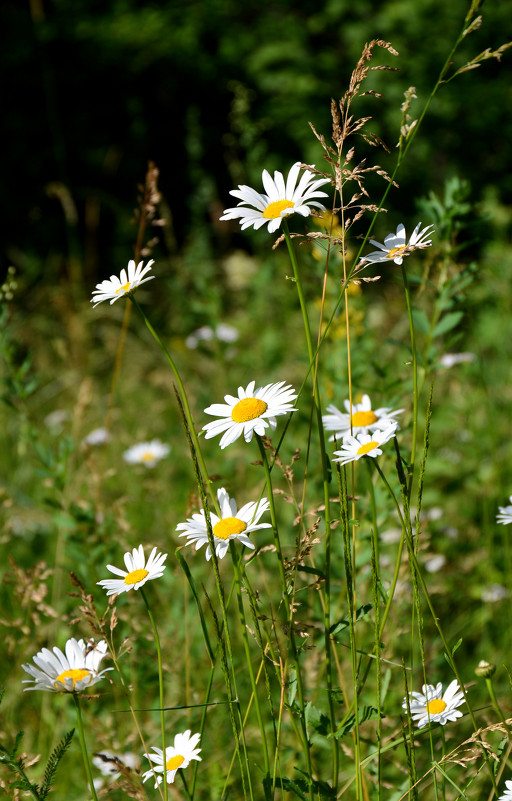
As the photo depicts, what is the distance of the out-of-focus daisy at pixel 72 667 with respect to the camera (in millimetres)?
920

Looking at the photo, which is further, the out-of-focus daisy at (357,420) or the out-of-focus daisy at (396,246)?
the out-of-focus daisy at (357,420)

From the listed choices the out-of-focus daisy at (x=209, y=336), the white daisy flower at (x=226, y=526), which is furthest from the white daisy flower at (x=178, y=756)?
the out-of-focus daisy at (x=209, y=336)

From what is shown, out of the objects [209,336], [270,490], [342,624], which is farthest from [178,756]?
[209,336]

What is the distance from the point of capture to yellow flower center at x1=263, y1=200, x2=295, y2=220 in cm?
97

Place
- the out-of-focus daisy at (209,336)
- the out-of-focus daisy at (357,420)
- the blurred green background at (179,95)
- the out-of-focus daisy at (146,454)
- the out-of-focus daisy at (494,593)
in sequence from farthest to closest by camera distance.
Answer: the blurred green background at (179,95), the out-of-focus daisy at (209,336), the out-of-focus daisy at (146,454), the out-of-focus daisy at (494,593), the out-of-focus daisy at (357,420)

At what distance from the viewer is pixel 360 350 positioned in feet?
6.66

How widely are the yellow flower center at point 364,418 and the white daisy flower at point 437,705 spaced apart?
16.5 inches

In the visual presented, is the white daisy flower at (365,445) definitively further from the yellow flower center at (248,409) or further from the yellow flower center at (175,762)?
the yellow flower center at (175,762)

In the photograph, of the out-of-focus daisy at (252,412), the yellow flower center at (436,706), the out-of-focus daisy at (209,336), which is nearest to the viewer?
the out-of-focus daisy at (252,412)

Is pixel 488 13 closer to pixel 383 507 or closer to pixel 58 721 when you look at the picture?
pixel 383 507

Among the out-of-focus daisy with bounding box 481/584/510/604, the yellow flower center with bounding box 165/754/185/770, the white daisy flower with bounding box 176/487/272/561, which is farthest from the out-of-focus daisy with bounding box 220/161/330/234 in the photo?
the out-of-focus daisy with bounding box 481/584/510/604

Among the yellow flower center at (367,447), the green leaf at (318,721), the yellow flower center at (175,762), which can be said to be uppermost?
the yellow flower center at (367,447)

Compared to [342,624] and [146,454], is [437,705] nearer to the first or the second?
[342,624]

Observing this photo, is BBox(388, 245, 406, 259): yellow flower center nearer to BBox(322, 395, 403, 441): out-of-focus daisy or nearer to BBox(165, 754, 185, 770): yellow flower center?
BBox(322, 395, 403, 441): out-of-focus daisy
